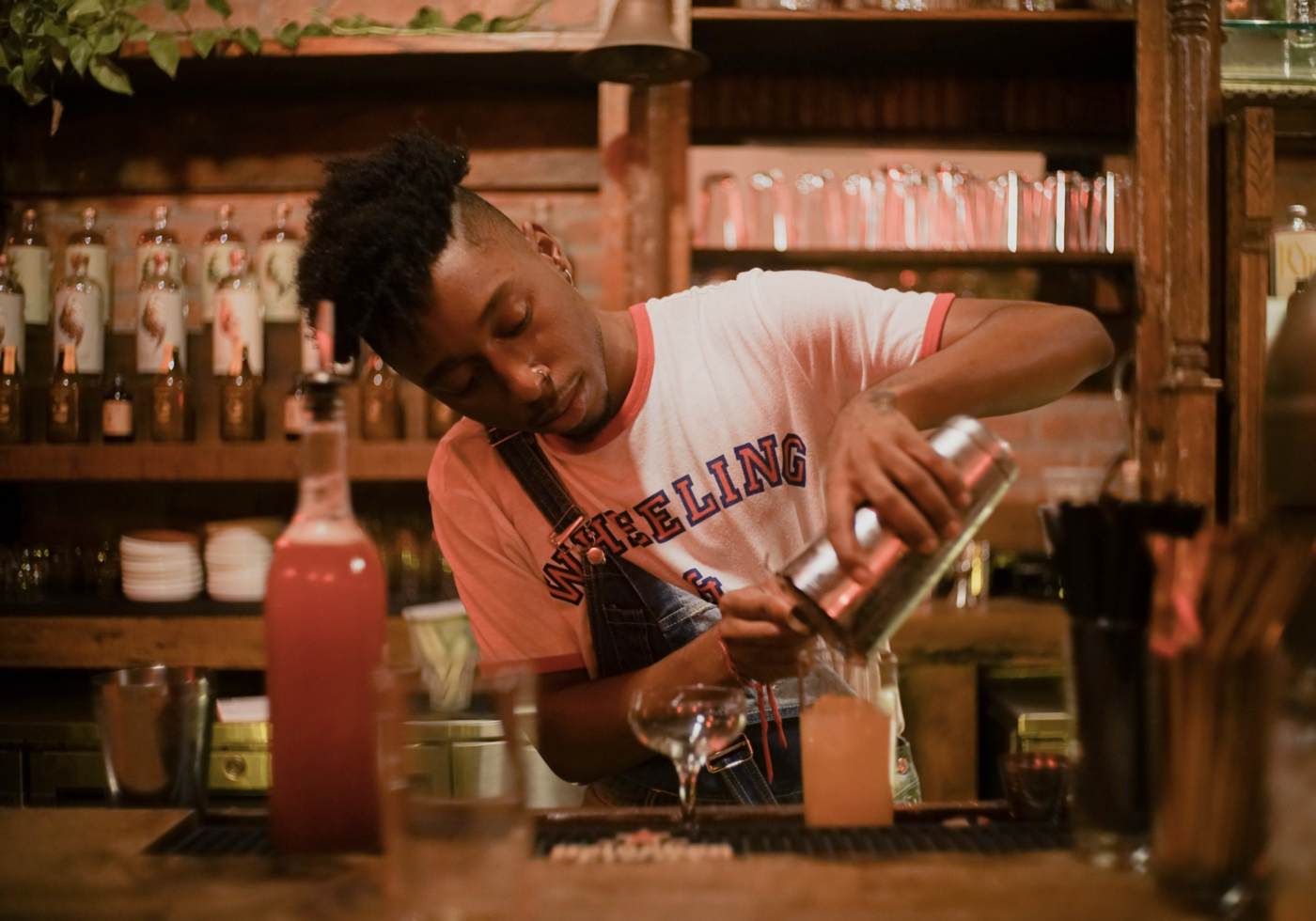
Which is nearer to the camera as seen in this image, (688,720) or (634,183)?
(688,720)

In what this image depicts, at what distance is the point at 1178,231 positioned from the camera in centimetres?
264

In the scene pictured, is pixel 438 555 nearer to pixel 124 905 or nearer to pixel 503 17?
pixel 503 17

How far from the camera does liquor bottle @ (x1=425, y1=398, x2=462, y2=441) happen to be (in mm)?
2738

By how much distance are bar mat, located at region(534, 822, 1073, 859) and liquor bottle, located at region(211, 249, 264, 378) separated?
227 centimetres

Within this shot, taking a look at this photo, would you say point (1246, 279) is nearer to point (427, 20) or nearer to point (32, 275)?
point (427, 20)

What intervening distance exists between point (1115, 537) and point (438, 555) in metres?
2.24

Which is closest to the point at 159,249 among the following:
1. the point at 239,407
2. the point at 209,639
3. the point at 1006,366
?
the point at 239,407

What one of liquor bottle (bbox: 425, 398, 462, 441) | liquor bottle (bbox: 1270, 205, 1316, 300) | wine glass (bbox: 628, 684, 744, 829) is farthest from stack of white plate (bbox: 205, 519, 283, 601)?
liquor bottle (bbox: 1270, 205, 1316, 300)

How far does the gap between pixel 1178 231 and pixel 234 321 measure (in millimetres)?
2476

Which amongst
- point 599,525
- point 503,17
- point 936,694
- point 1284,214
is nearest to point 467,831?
point 599,525

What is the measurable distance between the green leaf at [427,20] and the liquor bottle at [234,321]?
0.82 metres

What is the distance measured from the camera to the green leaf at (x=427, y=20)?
2666 millimetres

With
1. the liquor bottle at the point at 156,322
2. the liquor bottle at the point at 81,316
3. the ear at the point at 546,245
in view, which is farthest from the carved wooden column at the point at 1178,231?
the liquor bottle at the point at 81,316

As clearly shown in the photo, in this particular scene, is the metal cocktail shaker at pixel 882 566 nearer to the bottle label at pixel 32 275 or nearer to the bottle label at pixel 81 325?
the bottle label at pixel 81 325
